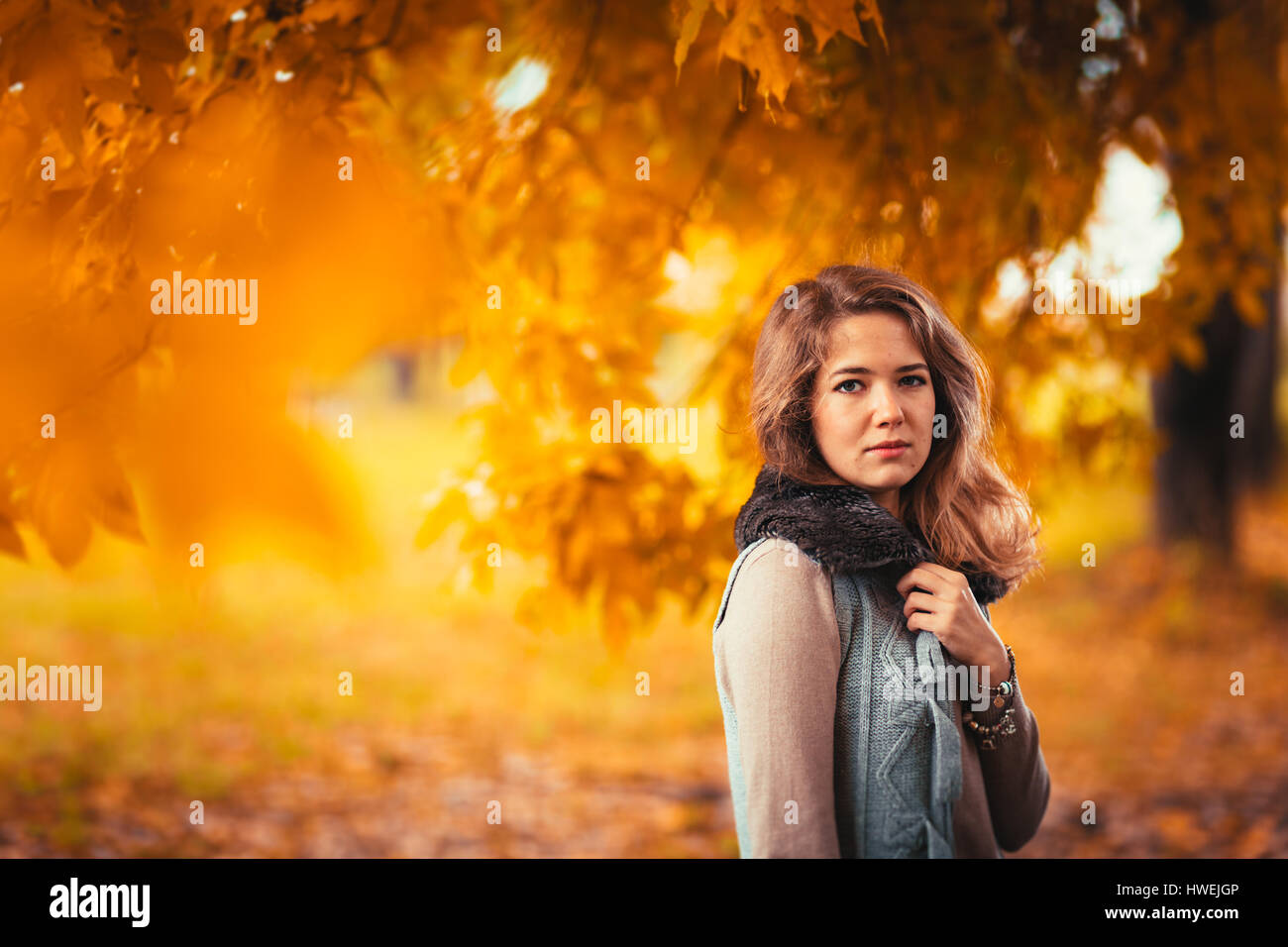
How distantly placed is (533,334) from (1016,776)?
1.56 metres

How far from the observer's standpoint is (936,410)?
1437mm

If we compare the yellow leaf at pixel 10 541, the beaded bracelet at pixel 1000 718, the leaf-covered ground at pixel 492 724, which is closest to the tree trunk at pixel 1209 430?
the leaf-covered ground at pixel 492 724

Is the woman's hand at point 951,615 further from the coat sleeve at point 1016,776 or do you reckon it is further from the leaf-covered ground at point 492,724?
the leaf-covered ground at point 492,724

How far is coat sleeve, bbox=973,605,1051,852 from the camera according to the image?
1410 mm

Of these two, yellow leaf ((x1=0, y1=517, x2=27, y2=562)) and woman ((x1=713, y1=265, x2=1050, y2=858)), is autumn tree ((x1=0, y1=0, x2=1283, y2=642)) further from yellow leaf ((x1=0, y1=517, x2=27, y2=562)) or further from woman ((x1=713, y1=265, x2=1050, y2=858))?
woman ((x1=713, y1=265, x2=1050, y2=858))

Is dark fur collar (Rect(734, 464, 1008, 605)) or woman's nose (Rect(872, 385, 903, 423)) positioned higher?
woman's nose (Rect(872, 385, 903, 423))

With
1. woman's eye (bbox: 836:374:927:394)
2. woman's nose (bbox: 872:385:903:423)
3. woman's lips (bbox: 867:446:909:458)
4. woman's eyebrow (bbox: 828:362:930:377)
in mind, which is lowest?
woman's lips (bbox: 867:446:909:458)

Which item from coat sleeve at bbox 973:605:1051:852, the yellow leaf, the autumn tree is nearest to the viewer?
the autumn tree

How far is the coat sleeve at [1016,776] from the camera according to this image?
4.63 ft

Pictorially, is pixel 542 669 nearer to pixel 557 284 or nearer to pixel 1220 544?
pixel 557 284

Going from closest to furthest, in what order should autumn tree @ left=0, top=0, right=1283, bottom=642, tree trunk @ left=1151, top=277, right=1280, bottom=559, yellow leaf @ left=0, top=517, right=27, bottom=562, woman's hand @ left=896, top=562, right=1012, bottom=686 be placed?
autumn tree @ left=0, top=0, right=1283, bottom=642 → yellow leaf @ left=0, top=517, right=27, bottom=562 → woman's hand @ left=896, top=562, right=1012, bottom=686 → tree trunk @ left=1151, top=277, right=1280, bottom=559

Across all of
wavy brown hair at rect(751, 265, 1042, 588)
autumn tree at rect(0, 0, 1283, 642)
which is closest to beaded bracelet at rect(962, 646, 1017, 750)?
wavy brown hair at rect(751, 265, 1042, 588)

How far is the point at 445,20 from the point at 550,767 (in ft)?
13.7

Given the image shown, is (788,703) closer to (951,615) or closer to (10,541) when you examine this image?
(951,615)
